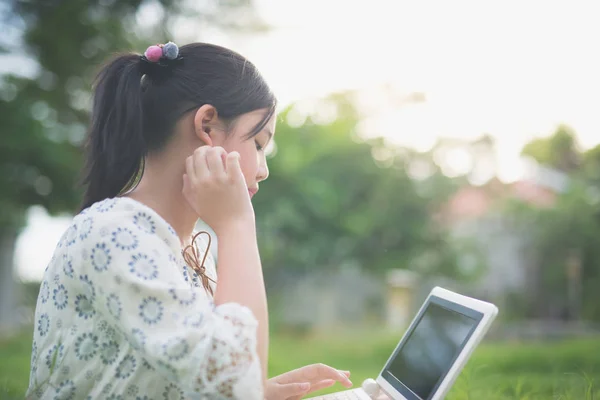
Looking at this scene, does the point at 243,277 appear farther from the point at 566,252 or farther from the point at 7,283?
the point at 566,252

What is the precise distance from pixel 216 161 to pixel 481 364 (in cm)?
132

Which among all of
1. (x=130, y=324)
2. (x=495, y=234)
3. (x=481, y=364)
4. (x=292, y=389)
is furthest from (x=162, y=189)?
(x=495, y=234)

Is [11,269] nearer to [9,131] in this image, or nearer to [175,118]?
[9,131]

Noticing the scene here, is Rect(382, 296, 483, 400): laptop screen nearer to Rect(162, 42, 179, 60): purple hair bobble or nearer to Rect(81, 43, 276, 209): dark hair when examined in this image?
Rect(81, 43, 276, 209): dark hair

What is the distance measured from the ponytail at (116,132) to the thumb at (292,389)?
575mm

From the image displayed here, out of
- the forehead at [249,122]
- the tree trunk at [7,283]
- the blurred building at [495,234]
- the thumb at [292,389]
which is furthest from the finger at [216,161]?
the blurred building at [495,234]

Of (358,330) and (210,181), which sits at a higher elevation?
(210,181)

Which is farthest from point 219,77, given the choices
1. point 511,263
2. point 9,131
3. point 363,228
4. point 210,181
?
point 511,263

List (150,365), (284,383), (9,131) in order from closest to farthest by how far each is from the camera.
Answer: (150,365)
(284,383)
(9,131)

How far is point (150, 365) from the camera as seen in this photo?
1.07 meters

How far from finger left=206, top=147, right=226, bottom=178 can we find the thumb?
548 millimetres

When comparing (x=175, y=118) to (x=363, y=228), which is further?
(x=363, y=228)

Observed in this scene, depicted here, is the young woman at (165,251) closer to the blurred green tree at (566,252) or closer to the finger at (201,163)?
the finger at (201,163)

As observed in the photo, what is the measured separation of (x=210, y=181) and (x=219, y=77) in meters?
0.27
